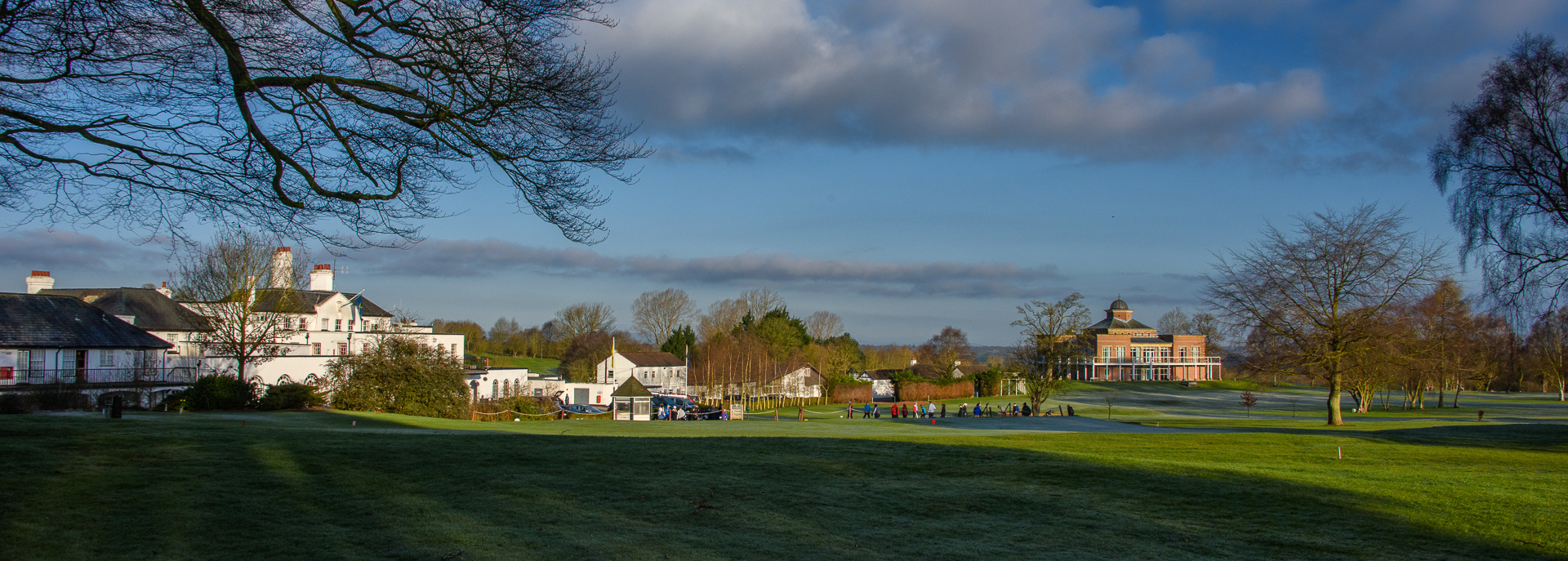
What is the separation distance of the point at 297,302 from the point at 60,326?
946cm

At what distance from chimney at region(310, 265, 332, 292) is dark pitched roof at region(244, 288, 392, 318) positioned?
1.64 meters

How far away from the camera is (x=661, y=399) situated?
6066 cm

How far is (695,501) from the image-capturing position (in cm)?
941

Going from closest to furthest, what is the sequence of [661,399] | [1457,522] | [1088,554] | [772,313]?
[1088,554]
[1457,522]
[661,399]
[772,313]

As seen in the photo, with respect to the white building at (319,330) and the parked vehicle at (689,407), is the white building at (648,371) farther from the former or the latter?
the white building at (319,330)

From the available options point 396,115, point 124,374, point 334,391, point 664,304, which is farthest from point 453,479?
point 664,304

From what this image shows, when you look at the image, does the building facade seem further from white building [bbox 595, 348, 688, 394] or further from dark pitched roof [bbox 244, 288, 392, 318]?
dark pitched roof [bbox 244, 288, 392, 318]

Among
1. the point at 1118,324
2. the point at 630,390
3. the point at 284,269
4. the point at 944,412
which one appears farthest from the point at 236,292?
the point at 1118,324

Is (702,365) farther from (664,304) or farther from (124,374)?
(124,374)

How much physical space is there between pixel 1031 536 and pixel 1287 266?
29.5 meters

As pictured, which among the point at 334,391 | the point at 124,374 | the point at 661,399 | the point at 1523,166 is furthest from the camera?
the point at 661,399

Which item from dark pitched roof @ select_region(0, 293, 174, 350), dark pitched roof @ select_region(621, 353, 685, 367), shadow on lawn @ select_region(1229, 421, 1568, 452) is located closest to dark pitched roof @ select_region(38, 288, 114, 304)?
dark pitched roof @ select_region(0, 293, 174, 350)

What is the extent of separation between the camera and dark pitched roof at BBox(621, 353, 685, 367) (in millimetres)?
85562

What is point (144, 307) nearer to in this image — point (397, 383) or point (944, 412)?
point (397, 383)
